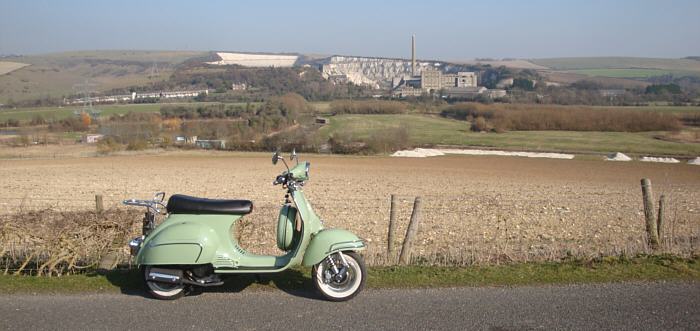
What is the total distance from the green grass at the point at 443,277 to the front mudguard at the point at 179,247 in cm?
59

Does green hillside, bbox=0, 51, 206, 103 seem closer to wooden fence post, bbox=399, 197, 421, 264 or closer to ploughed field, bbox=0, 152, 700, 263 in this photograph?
ploughed field, bbox=0, 152, 700, 263

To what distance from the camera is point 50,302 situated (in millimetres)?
6559

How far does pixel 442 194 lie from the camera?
24484mm

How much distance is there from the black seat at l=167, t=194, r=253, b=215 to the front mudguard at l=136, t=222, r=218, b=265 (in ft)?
0.59

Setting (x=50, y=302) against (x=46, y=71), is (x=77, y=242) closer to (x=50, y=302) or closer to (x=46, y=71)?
(x=50, y=302)

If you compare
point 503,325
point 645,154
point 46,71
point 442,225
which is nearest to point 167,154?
point 645,154

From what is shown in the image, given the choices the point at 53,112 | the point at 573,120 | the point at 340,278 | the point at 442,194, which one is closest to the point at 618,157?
the point at 573,120

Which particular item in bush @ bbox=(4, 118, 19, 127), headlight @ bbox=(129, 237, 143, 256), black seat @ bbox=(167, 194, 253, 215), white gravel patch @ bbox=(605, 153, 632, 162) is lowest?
white gravel patch @ bbox=(605, 153, 632, 162)

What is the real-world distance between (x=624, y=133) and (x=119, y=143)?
54565 millimetres

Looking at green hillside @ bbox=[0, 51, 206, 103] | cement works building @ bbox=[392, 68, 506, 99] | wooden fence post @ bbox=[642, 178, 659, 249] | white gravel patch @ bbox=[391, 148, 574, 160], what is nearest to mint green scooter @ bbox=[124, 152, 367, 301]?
wooden fence post @ bbox=[642, 178, 659, 249]

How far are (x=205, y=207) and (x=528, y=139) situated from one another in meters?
64.0

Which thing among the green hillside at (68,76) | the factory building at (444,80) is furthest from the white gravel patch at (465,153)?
the factory building at (444,80)

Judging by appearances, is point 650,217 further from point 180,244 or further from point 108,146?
point 108,146

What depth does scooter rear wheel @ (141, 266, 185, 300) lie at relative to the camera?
6.70 metres
